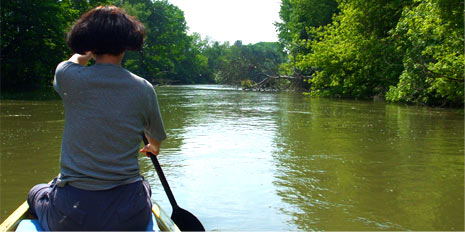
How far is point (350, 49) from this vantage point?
71.7 feet

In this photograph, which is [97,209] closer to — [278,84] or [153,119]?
[153,119]

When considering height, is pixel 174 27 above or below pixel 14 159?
above

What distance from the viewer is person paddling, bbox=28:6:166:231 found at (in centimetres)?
197

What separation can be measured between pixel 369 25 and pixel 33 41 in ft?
51.9

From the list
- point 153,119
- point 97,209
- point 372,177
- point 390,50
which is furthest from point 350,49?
point 97,209

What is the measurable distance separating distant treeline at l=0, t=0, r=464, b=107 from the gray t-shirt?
11668mm

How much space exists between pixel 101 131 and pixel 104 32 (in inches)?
16.9

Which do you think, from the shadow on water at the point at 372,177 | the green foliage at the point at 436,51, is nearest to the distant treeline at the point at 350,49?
the green foliage at the point at 436,51

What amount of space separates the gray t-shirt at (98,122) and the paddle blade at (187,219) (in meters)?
1.21

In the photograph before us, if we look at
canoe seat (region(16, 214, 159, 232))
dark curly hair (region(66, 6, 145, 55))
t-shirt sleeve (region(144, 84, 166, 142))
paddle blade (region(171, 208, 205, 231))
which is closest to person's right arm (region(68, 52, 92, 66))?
dark curly hair (region(66, 6, 145, 55))

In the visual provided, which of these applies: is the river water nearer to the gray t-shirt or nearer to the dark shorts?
the dark shorts

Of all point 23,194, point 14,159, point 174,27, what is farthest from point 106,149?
point 174,27

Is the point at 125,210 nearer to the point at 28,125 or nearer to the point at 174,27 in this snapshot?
the point at 28,125

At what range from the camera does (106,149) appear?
1.99 metres
